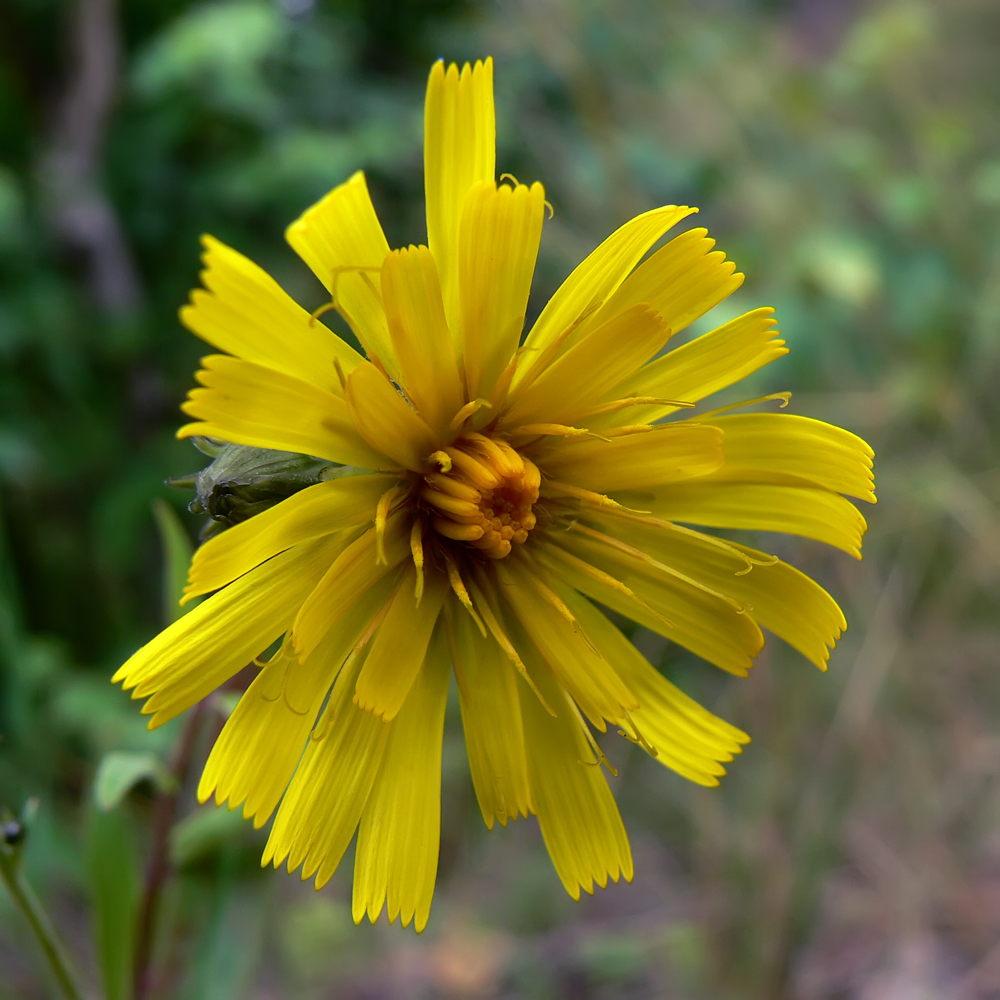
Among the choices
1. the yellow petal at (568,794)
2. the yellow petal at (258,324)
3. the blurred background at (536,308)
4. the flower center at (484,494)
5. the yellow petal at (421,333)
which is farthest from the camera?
the blurred background at (536,308)

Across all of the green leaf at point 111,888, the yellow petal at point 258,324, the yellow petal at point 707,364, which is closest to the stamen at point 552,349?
the yellow petal at point 707,364

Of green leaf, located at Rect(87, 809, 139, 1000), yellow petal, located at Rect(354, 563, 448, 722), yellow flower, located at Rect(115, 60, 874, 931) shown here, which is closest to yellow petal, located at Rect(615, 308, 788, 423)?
yellow flower, located at Rect(115, 60, 874, 931)

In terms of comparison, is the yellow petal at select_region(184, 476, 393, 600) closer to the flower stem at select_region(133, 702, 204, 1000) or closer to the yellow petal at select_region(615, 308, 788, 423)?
the yellow petal at select_region(615, 308, 788, 423)

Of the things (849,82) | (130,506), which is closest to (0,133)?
(130,506)

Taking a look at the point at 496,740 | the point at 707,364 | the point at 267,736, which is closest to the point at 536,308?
the point at 707,364

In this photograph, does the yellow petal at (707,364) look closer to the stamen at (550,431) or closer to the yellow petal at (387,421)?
the stamen at (550,431)

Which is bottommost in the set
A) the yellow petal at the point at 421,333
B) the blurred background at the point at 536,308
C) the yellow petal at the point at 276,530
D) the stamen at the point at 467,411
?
the blurred background at the point at 536,308
